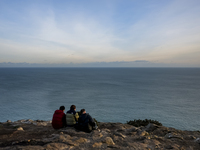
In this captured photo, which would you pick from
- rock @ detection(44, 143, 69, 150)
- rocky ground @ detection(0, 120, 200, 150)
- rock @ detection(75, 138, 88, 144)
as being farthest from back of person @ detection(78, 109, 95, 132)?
rock @ detection(44, 143, 69, 150)

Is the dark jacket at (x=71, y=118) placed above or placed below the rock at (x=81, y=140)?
above

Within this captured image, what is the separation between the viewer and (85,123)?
33.5 feet

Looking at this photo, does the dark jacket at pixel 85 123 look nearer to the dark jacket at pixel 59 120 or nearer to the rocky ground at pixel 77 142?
the rocky ground at pixel 77 142

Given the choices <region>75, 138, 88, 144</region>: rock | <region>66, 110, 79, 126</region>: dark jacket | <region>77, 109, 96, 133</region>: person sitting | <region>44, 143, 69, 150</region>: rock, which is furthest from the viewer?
<region>66, 110, 79, 126</region>: dark jacket

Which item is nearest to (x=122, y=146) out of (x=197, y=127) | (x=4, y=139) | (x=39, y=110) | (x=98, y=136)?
(x=98, y=136)

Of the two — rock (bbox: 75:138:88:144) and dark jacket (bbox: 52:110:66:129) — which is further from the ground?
dark jacket (bbox: 52:110:66:129)

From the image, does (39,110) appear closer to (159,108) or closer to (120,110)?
(120,110)

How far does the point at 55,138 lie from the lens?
8.90m

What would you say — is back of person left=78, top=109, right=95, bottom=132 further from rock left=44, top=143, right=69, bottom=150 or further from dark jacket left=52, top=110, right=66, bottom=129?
rock left=44, top=143, right=69, bottom=150

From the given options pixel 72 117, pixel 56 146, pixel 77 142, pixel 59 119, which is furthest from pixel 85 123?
pixel 56 146

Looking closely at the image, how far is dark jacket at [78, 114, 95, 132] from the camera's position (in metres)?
10.0

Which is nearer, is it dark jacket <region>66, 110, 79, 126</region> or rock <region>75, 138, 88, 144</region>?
rock <region>75, 138, 88, 144</region>

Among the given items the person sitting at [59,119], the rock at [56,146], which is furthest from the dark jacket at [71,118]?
the rock at [56,146]

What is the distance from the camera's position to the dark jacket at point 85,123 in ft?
32.9
